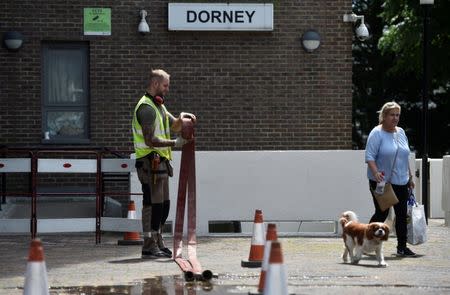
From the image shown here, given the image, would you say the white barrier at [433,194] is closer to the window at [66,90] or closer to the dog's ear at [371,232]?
the window at [66,90]

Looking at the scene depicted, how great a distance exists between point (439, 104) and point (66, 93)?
26796 mm

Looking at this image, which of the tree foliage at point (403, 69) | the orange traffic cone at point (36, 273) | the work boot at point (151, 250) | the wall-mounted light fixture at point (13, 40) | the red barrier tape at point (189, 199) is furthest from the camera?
the tree foliage at point (403, 69)

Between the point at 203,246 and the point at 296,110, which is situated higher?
the point at 296,110

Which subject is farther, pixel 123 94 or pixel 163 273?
pixel 123 94

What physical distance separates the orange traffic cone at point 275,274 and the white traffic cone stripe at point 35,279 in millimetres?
1435

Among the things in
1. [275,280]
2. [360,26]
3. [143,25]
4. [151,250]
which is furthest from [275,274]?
[360,26]

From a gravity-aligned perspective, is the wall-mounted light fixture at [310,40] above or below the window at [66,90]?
above

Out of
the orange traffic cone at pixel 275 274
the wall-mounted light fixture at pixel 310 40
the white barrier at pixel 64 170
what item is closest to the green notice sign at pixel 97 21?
the wall-mounted light fixture at pixel 310 40

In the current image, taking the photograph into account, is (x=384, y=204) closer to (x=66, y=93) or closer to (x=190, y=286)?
(x=190, y=286)

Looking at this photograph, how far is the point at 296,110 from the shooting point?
20.8 m

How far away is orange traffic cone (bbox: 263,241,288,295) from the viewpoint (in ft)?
24.0

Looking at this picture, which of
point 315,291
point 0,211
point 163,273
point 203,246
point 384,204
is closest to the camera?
point 315,291

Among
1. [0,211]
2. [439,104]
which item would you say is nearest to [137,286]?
[0,211]

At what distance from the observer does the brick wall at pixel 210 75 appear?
66.5ft
